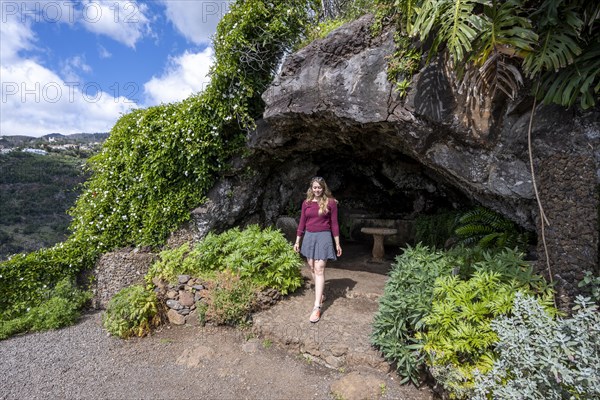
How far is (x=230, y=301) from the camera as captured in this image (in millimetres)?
5027

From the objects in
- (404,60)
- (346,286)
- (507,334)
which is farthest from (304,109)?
(507,334)

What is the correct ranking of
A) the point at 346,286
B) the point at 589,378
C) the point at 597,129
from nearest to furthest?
1. the point at 589,378
2. the point at 597,129
3. the point at 346,286

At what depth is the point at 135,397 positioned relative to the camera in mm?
3643

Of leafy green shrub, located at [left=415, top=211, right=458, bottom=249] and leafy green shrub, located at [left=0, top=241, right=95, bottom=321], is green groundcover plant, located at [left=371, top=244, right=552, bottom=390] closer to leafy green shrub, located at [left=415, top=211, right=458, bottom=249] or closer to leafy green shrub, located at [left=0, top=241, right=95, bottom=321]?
leafy green shrub, located at [left=415, top=211, right=458, bottom=249]

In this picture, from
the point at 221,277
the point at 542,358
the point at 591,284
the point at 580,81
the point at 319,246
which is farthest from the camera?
the point at 221,277

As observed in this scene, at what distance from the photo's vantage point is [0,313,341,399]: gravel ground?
372cm

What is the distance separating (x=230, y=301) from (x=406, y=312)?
2.80 meters

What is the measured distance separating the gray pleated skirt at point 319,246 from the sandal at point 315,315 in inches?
31.7

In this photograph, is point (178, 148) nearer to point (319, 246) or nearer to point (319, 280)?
point (319, 246)

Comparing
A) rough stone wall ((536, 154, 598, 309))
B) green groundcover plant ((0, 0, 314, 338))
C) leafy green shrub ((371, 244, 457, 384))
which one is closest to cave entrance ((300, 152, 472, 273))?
leafy green shrub ((371, 244, 457, 384))

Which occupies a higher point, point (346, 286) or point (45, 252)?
point (45, 252)

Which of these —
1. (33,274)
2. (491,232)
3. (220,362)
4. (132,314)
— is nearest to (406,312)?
(220,362)

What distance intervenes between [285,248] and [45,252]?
4899mm

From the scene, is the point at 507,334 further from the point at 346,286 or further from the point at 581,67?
the point at 346,286
